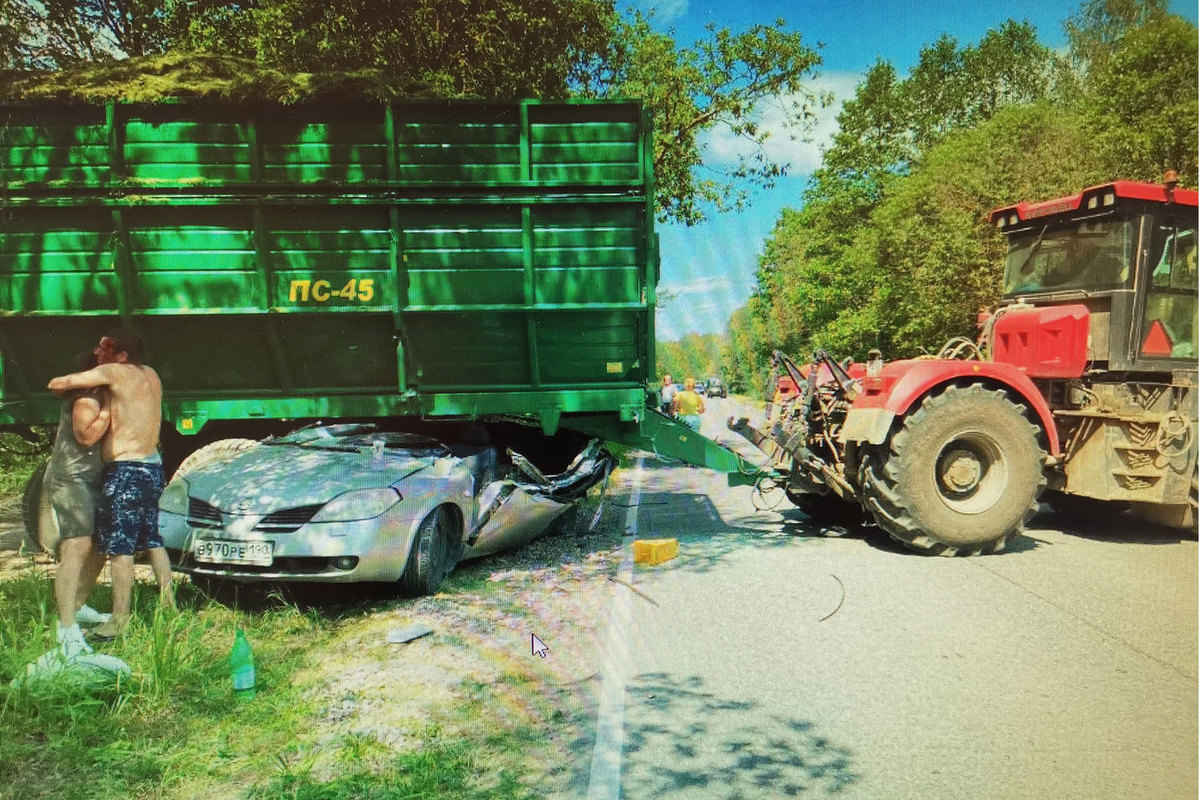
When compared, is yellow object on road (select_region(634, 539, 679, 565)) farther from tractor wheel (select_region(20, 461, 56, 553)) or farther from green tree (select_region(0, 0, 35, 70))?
green tree (select_region(0, 0, 35, 70))

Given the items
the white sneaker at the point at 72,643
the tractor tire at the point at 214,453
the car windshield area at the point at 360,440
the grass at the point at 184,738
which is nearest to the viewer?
the grass at the point at 184,738

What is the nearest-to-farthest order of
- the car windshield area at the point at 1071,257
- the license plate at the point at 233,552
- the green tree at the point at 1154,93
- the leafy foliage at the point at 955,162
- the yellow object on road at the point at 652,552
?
the green tree at the point at 1154,93 → the leafy foliage at the point at 955,162 → the license plate at the point at 233,552 → the yellow object on road at the point at 652,552 → the car windshield area at the point at 1071,257

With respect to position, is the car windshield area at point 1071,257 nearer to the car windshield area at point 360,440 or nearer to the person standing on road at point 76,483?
the car windshield area at point 360,440

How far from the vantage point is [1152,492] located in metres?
5.54

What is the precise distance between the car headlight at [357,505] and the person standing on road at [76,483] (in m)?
1.09

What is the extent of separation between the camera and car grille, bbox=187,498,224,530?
4414 millimetres

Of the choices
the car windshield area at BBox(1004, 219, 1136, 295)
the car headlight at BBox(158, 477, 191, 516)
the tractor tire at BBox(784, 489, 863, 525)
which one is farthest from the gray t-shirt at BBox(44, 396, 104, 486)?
the car windshield area at BBox(1004, 219, 1136, 295)

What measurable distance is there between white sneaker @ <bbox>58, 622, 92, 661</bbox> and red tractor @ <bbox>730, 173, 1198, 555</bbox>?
4.91 metres

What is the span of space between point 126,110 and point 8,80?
596 mm

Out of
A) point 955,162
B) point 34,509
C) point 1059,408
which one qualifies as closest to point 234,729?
point 34,509

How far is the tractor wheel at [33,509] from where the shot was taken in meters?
5.33

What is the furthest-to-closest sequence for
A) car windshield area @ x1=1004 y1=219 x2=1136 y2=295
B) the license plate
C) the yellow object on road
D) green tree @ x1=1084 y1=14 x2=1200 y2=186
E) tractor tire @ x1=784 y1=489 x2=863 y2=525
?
tractor tire @ x1=784 y1=489 x2=863 y2=525
car windshield area @ x1=1004 y1=219 x2=1136 y2=295
the yellow object on road
the license plate
green tree @ x1=1084 y1=14 x2=1200 y2=186

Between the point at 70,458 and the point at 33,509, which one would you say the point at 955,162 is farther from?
the point at 33,509

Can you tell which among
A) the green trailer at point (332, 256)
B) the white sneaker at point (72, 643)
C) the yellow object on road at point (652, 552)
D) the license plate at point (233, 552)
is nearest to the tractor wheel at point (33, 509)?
the green trailer at point (332, 256)
